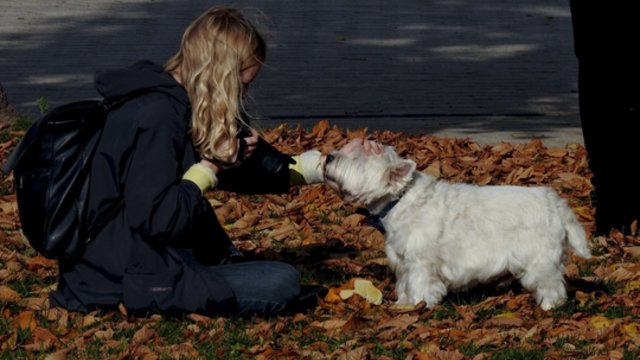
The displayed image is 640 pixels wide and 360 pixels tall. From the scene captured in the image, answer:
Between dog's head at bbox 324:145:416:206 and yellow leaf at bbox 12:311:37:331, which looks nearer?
yellow leaf at bbox 12:311:37:331

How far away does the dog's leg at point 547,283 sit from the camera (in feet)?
20.8

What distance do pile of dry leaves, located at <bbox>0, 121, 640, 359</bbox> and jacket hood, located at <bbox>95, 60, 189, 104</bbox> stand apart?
1.00 m

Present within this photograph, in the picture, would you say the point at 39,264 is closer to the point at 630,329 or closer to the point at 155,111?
the point at 155,111

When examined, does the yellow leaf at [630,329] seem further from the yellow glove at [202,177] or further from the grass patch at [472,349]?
the yellow glove at [202,177]

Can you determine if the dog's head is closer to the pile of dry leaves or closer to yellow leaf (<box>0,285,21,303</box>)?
the pile of dry leaves

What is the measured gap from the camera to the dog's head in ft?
20.5

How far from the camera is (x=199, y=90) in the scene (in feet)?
19.1

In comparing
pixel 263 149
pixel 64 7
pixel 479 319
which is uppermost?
pixel 263 149

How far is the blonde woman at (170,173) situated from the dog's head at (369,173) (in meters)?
0.44

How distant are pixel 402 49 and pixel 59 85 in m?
3.66

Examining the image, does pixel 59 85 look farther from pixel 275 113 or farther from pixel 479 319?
pixel 479 319

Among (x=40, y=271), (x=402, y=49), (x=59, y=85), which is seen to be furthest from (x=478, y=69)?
(x=40, y=271)

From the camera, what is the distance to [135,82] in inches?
227

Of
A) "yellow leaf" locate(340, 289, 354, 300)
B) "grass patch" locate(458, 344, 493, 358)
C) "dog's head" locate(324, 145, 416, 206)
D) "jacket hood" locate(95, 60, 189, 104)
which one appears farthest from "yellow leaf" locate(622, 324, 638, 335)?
"jacket hood" locate(95, 60, 189, 104)
